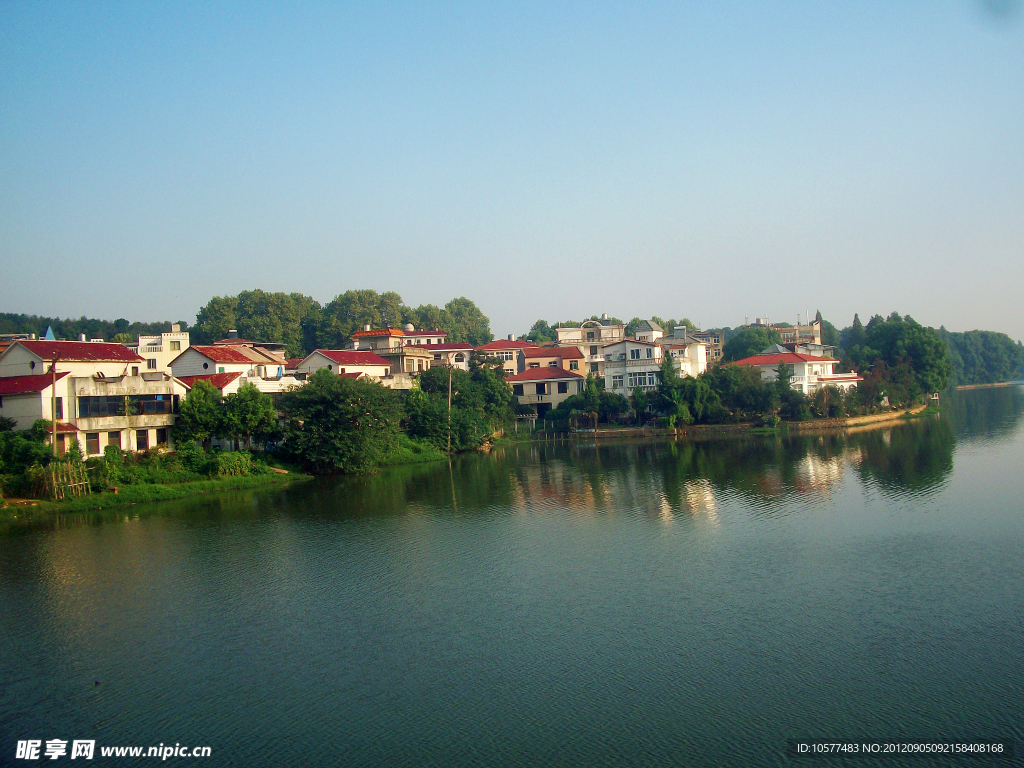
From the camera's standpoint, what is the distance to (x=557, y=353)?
130 ft

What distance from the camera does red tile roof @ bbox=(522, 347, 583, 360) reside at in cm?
3906

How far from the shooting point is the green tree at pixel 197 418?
21297 mm

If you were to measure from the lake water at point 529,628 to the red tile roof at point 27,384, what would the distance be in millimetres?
4790

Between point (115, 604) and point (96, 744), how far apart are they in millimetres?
4084

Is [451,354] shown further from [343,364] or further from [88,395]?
[88,395]

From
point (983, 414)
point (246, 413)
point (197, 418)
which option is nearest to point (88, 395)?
point (197, 418)

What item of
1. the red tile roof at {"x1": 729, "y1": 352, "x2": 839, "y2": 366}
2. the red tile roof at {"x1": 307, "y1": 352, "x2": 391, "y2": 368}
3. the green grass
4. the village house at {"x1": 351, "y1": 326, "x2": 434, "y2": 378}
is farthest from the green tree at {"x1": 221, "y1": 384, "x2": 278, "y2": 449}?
the red tile roof at {"x1": 729, "y1": 352, "x2": 839, "y2": 366}

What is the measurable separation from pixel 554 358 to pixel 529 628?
30976 mm

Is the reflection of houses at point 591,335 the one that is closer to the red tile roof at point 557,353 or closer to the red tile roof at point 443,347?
the red tile roof at point 557,353

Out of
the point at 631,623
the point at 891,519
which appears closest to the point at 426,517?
the point at 631,623

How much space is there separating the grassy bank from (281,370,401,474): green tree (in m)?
1.02

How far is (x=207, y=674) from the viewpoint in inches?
314

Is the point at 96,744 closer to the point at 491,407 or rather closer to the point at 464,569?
the point at 464,569

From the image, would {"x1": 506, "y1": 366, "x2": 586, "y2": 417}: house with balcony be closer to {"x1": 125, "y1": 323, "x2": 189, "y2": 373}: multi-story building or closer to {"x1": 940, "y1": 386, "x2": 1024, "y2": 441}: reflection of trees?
{"x1": 125, "y1": 323, "x2": 189, "y2": 373}: multi-story building
